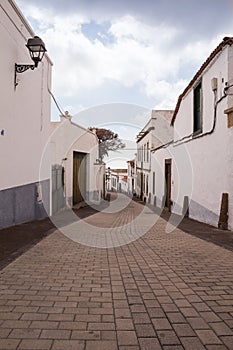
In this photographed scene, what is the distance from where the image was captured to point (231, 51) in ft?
29.0

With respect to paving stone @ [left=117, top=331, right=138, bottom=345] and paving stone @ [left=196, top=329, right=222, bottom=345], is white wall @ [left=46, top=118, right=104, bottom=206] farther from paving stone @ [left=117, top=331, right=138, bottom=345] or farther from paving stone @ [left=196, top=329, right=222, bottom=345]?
paving stone @ [left=196, top=329, right=222, bottom=345]

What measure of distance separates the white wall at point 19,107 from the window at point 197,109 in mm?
5225

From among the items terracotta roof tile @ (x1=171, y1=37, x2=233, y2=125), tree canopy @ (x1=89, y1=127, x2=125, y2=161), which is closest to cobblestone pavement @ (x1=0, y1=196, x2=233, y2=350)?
terracotta roof tile @ (x1=171, y1=37, x2=233, y2=125)

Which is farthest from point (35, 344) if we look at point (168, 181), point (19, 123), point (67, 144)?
point (168, 181)

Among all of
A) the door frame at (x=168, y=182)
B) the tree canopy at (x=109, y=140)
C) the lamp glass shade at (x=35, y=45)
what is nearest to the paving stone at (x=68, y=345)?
the lamp glass shade at (x=35, y=45)

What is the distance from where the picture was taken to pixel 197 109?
476 inches

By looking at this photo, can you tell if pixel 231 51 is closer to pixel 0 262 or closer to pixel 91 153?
pixel 0 262

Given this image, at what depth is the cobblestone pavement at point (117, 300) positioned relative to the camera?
272 centimetres

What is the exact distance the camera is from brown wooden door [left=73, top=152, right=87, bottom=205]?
18.0 metres

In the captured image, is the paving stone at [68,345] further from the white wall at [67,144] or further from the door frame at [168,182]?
the door frame at [168,182]

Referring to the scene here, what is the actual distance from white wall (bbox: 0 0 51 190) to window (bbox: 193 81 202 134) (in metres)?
5.22

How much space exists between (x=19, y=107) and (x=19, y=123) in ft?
1.35

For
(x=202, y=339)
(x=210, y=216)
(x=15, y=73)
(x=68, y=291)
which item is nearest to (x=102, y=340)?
(x=202, y=339)

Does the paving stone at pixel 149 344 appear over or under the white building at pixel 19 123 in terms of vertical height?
under
